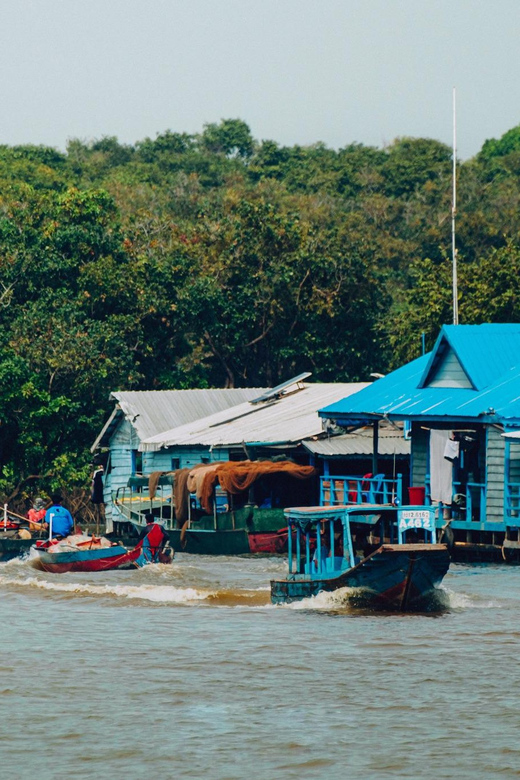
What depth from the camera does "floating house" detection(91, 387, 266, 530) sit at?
4784cm

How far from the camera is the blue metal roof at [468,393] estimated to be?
1355 inches

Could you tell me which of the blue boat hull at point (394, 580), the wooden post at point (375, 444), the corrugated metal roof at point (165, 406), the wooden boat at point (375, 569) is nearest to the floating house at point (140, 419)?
the corrugated metal roof at point (165, 406)

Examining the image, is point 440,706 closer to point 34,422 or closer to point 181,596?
point 181,596

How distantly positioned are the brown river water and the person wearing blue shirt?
4.40m

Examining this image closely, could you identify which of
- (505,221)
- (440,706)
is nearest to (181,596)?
(440,706)

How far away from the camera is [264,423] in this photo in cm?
4328

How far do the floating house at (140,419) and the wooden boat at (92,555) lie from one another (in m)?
15.2

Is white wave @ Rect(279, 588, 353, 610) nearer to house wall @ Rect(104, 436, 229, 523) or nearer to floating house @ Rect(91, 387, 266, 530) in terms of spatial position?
house wall @ Rect(104, 436, 229, 523)

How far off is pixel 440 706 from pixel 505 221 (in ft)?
191

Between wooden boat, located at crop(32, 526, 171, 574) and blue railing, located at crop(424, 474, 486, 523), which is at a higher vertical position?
blue railing, located at crop(424, 474, 486, 523)

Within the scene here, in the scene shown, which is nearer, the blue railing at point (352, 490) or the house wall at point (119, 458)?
the blue railing at point (352, 490)

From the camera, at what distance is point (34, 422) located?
5078 centimetres

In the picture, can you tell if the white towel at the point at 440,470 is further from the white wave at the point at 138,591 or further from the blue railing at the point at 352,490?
the white wave at the point at 138,591

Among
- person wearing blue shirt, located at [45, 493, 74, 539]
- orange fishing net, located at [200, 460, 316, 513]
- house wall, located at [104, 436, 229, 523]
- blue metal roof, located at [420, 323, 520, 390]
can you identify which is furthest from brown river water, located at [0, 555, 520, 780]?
house wall, located at [104, 436, 229, 523]
